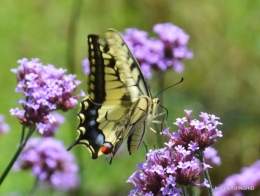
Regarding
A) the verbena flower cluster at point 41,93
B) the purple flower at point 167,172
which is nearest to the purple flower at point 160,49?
the verbena flower cluster at point 41,93

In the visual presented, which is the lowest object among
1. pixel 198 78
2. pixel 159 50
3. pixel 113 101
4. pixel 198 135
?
pixel 198 135

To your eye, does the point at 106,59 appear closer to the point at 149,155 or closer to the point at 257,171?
the point at 149,155

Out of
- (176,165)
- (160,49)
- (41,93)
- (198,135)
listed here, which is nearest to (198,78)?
(160,49)

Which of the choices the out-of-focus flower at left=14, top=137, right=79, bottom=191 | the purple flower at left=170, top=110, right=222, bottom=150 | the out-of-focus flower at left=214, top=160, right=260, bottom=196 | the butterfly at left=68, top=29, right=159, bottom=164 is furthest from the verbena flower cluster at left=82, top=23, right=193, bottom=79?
the purple flower at left=170, top=110, right=222, bottom=150

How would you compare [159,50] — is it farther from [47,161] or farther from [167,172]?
[167,172]

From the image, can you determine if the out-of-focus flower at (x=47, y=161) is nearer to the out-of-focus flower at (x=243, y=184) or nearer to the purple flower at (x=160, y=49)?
the purple flower at (x=160, y=49)

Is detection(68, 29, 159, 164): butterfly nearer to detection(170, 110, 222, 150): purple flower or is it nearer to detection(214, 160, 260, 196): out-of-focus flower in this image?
detection(170, 110, 222, 150): purple flower
